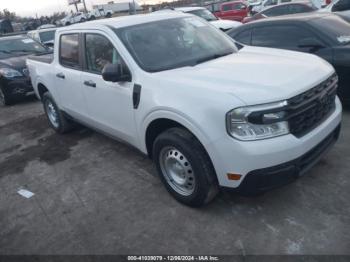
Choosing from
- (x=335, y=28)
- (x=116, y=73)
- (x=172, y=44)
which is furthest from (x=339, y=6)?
(x=116, y=73)

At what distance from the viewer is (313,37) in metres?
5.31

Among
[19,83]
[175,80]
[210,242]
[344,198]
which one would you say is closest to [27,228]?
[210,242]

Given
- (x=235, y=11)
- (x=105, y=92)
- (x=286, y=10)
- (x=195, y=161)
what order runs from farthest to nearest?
(x=235, y=11) < (x=286, y=10) < (x=105, y=92) < (x=195, y=161)

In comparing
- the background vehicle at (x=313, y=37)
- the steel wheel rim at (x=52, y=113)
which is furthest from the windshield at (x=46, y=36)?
the background vehicle at (x=313, y=37)

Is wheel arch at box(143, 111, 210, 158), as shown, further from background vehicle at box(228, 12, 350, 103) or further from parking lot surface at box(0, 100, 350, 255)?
background vehicle at box(228, 12, 350, 103)

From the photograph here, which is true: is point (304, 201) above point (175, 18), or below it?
below

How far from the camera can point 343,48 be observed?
5000 millimetres

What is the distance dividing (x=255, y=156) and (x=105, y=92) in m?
2.07

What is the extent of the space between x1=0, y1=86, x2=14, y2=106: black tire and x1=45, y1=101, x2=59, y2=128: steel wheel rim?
3.03m

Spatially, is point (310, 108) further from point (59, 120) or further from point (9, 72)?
point (9, 72)

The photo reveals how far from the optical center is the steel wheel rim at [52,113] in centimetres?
595

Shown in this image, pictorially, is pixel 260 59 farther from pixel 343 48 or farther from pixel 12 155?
pixel 12 155

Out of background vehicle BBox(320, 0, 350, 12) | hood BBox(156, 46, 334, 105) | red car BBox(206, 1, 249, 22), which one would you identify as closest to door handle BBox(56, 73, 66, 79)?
hood BBox(156, 46, 334, 105)

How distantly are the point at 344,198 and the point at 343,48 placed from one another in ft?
8.76
